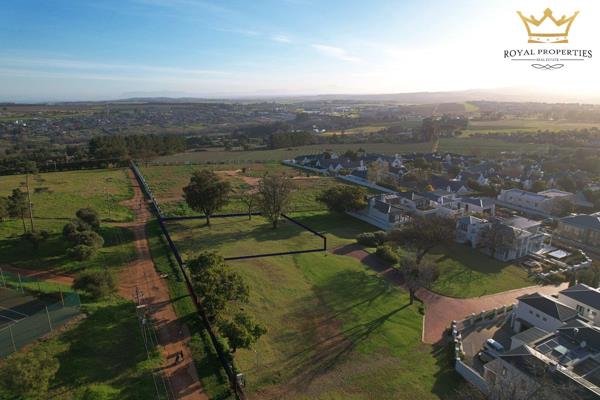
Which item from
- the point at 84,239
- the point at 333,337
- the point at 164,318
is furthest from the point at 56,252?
the point at 333,337

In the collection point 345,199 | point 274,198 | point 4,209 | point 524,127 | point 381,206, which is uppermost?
Result: point 524,127

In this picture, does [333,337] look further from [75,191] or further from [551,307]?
[75,191]

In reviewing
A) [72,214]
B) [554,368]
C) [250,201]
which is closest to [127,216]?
[72,214]

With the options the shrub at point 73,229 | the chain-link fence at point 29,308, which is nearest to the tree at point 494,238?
the chain-link fence at point 29,308

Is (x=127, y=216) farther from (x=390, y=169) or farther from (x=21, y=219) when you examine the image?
(x=390, y=169)

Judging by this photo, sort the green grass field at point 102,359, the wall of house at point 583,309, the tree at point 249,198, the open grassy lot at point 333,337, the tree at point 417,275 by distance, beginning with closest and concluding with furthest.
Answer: the green grass field at point 102,359 < the open grassy lot at point 333,337 < the wall of house at point 583,309 < the tree at point 417,275 < the tree at point 249,198

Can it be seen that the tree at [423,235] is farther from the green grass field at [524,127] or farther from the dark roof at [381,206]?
the green grass field at [524,127]

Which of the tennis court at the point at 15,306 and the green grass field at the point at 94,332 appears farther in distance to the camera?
the tennis court at the point at 15,306
